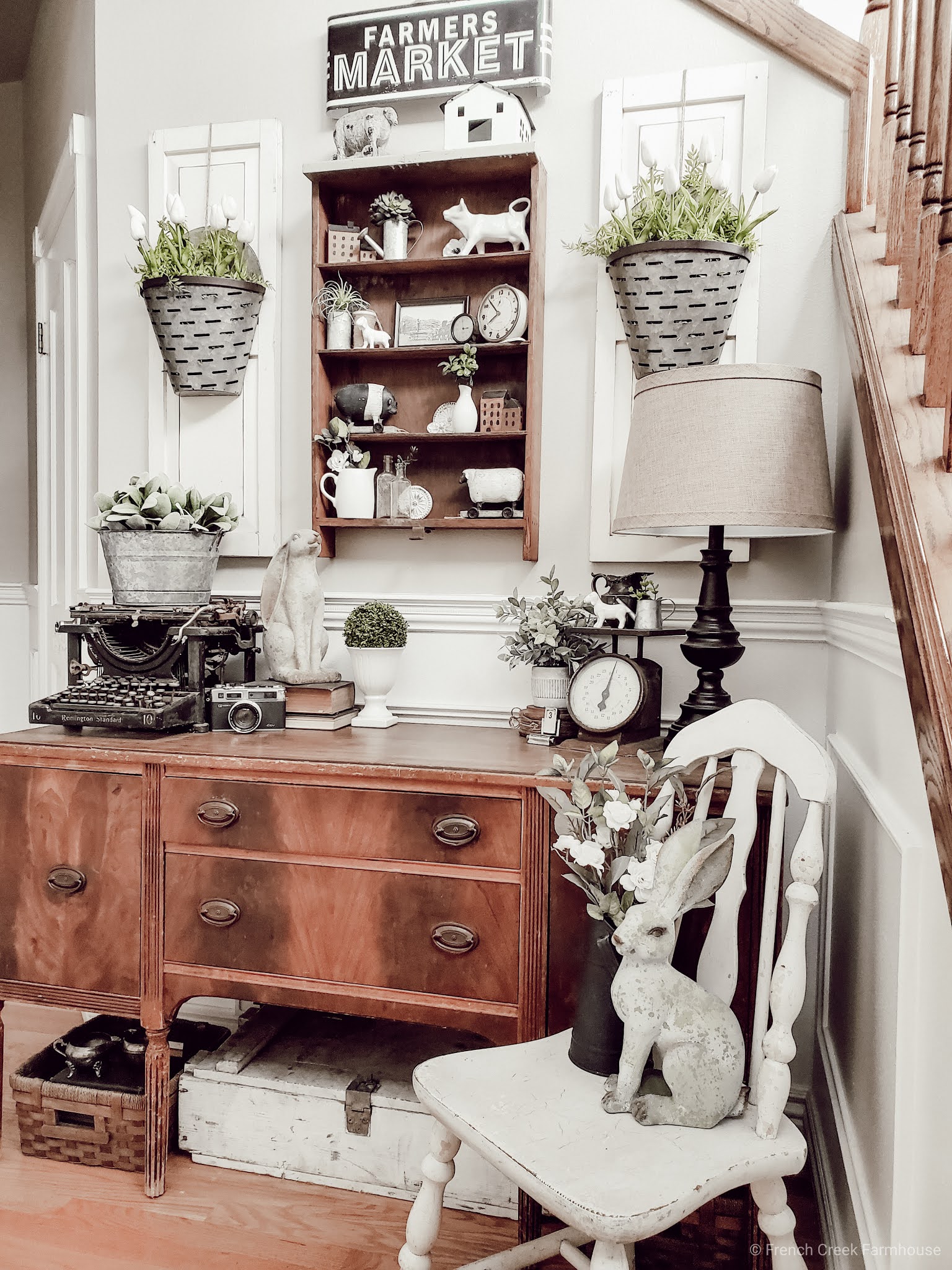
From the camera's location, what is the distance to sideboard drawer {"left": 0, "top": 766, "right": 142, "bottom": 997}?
1.89 metres

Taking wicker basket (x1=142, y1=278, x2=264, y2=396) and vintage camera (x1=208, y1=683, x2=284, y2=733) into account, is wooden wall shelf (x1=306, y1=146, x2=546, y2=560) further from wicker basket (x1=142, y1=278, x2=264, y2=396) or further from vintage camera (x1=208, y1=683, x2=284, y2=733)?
vintage camera (x1=208, y1=683, x2=284, y2=733)

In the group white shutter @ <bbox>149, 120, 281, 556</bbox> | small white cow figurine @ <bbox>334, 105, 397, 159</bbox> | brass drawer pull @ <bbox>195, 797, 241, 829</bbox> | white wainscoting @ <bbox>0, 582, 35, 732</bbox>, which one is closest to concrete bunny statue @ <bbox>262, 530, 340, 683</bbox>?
white shutter @ <bbox>149, 120, 281, 556</bbox>

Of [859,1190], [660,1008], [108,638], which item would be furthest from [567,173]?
[859,1190]

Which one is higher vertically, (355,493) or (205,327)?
(205,327)

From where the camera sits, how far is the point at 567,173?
2.20 metres

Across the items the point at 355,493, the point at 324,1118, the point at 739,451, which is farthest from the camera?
the point at 355,493

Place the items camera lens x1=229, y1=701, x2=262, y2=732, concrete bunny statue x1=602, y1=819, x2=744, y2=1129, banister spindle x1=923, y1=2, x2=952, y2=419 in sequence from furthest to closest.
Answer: camera lens x1=229, y1=701, x2=262, y2=732, concrete bunny statue x1=602, y1=819, x2=744, y2=1129, banister spindle x1=923, y1=2, x2=952, y2=419

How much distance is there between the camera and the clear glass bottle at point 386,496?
2.27m

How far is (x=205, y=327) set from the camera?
231cm

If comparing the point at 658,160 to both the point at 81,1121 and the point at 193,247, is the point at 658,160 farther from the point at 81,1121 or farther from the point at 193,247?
the point at 81,1121

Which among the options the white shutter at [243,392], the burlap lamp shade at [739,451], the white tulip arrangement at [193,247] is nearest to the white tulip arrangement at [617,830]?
the burlap lamp shade at [739,451]

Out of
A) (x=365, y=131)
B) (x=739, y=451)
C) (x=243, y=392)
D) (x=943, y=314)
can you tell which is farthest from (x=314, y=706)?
(x=943, y=314)

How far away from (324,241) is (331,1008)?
179cm

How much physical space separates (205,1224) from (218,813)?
818 mm
